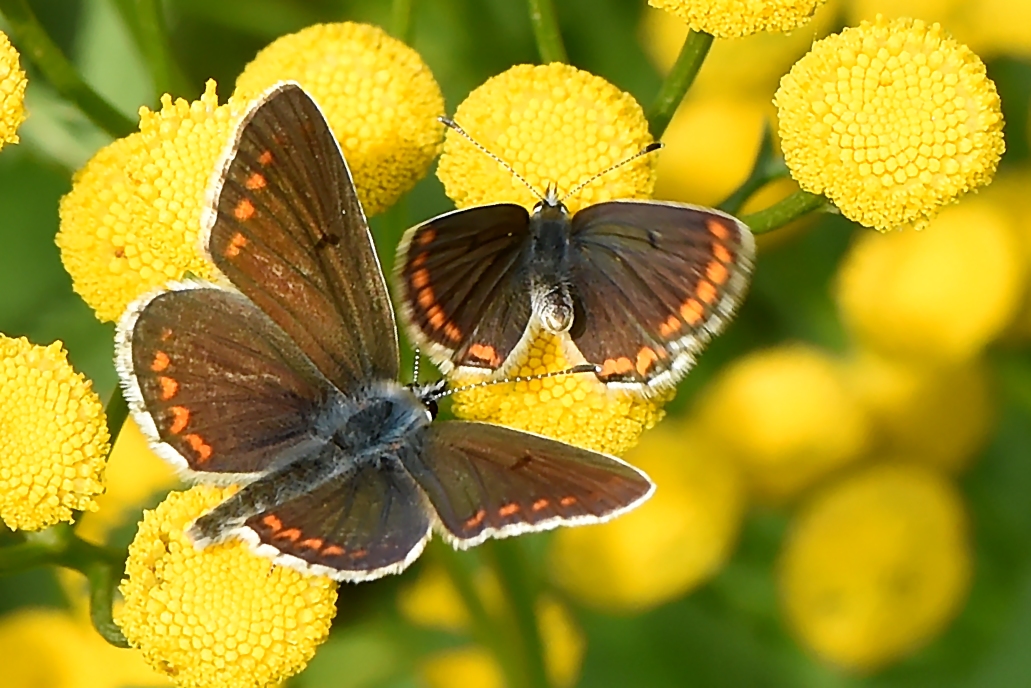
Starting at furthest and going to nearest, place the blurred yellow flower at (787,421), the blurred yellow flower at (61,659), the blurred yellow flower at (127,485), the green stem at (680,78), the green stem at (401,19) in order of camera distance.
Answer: the blurred yellow flower at (787,421), the blurred yellow flower at (127,485), the blurred yellow flower at (61,659), the green stem at (401,19), the green stem at (680,78)

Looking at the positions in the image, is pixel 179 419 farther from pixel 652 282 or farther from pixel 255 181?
pixel 652 282

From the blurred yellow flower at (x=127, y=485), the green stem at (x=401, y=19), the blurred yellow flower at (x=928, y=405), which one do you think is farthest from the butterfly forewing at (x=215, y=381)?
the blurred yellow flower at (x=928, y=405)

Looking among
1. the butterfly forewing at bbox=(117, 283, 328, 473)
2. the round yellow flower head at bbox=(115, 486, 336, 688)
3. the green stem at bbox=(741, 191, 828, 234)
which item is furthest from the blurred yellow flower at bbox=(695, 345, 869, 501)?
the round yellow flower head at bbox=(115, 486, 336, 688)

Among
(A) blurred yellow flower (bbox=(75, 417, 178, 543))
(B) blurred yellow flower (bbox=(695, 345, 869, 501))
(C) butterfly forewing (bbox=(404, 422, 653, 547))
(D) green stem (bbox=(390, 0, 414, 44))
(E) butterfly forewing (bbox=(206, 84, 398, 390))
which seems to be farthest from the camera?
(B) blurred yellow flower (bbox=(695, 345, 869, 501))

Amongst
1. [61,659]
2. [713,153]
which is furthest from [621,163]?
[61,659]

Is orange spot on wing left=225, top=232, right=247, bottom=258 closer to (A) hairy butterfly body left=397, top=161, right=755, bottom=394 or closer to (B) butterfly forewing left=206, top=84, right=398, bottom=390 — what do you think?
(B) butterfly forewing left=206, top=84, right=398, bottom=390

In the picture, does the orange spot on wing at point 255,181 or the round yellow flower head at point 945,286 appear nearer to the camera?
the orange spot on wing at point 255,181

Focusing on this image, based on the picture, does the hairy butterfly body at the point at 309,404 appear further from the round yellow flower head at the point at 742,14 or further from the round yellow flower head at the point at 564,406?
the round yellow flower head at the point at 742,14
